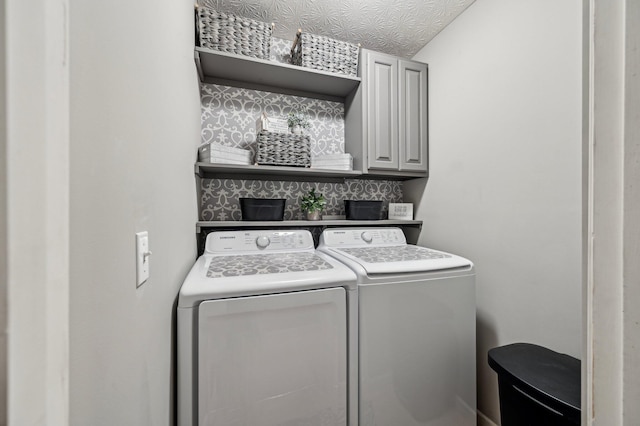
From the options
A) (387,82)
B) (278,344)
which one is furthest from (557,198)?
(278,344)

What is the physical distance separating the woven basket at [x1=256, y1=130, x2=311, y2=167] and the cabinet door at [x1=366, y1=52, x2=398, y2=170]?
470 mm

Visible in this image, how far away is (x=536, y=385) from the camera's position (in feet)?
3.18

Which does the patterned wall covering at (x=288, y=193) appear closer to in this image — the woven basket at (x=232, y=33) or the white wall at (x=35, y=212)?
the woven basket at (x=232, y=33)

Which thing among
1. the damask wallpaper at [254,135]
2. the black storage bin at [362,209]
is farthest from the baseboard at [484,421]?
the damask wallpaper at [254,135]

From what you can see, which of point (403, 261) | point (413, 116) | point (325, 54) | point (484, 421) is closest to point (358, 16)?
point (325, 54)

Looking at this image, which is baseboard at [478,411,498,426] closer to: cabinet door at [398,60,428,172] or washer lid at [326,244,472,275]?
washer lid at [326,244,472,275]

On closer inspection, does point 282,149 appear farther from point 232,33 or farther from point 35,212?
point 35,212

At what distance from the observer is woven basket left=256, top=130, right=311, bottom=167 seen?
1.69 m

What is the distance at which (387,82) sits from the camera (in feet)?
6.25

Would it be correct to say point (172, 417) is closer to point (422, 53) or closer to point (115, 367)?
point (115, 367)

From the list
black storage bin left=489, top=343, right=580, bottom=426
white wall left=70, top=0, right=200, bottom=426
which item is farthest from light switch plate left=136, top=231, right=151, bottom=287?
black storage bin left=489, top=343, right=580, bottom=426

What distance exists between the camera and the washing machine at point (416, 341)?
1.21 m

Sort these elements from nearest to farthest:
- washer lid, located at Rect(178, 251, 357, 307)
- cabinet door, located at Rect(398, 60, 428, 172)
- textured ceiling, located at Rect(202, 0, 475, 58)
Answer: washer lid, located at Rect(178, 251, 357, 307) < textured ceiling, located at Rect(202, 0, 475, 58) < cabinet door, located at Rect(398, 60, 428, 172)

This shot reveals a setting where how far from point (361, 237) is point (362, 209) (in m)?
0.23
